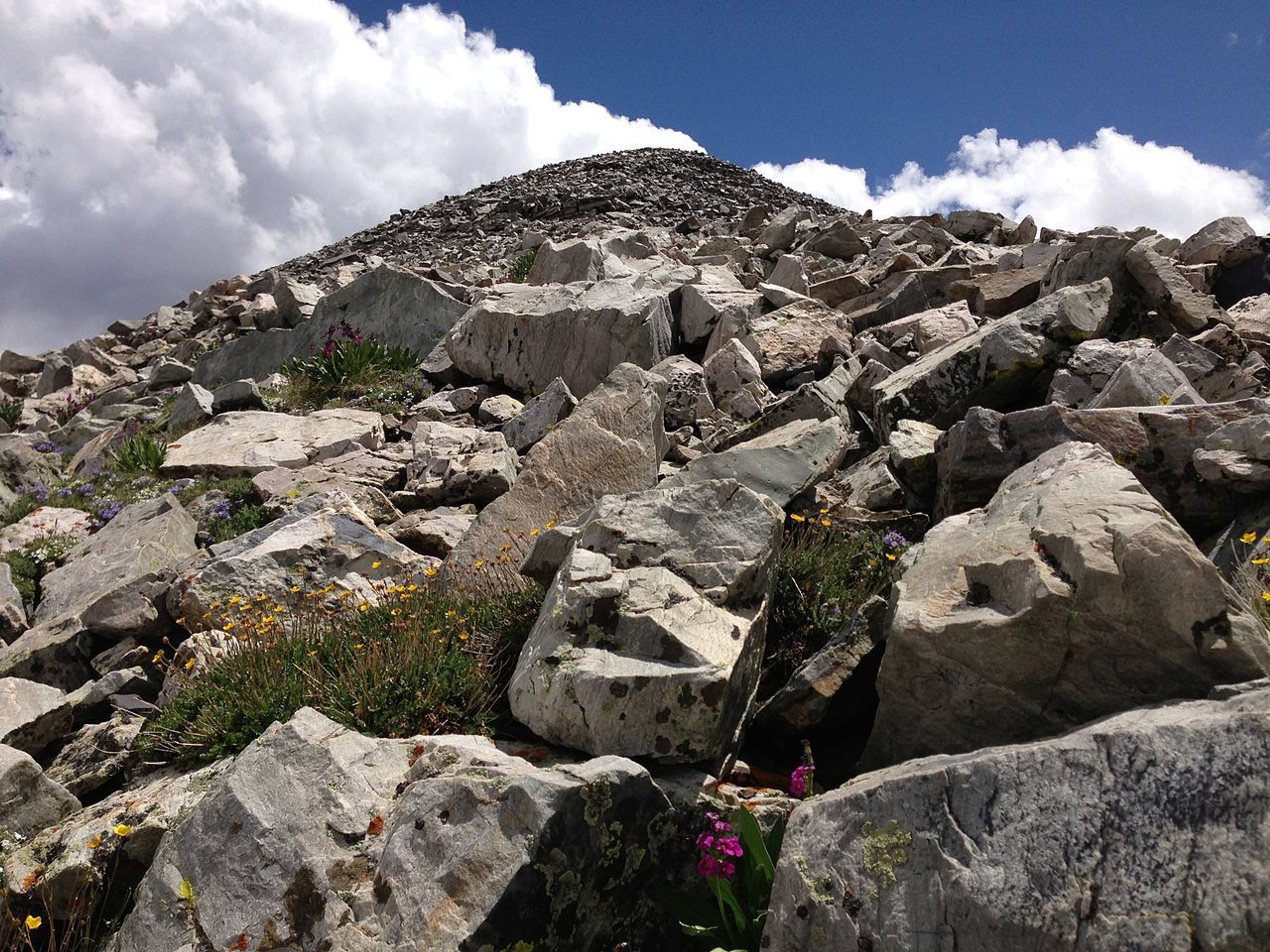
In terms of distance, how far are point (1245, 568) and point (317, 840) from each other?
4.33m

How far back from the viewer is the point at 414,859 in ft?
10.9

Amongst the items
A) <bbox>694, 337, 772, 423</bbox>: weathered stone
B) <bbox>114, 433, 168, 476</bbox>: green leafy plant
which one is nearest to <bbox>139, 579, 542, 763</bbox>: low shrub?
<bbox>694, 337, 772, 423</bbox>: weathered stone

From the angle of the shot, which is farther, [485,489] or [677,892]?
[485,489]

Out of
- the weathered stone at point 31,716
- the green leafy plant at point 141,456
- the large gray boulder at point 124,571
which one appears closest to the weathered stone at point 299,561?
the large gray boulder at point 124,571

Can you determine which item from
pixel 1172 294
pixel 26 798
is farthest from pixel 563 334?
pixel 26 798

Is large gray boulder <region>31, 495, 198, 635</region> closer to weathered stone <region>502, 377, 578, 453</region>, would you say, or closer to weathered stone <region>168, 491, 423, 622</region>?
weathered stone <region>168, 491, 423, 622</region>

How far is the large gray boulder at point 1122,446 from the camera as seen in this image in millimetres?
5180

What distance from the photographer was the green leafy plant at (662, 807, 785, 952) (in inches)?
126

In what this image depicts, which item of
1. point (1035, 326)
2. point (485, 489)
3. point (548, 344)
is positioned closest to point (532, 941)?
point (485, 489)

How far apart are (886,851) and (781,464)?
431 centimetres

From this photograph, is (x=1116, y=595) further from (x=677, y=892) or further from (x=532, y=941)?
(x=532, y=941)

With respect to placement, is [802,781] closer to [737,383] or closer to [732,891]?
[732,891]

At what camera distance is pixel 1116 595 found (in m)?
3.24

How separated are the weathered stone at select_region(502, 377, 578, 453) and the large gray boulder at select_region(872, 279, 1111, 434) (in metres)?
3.59
